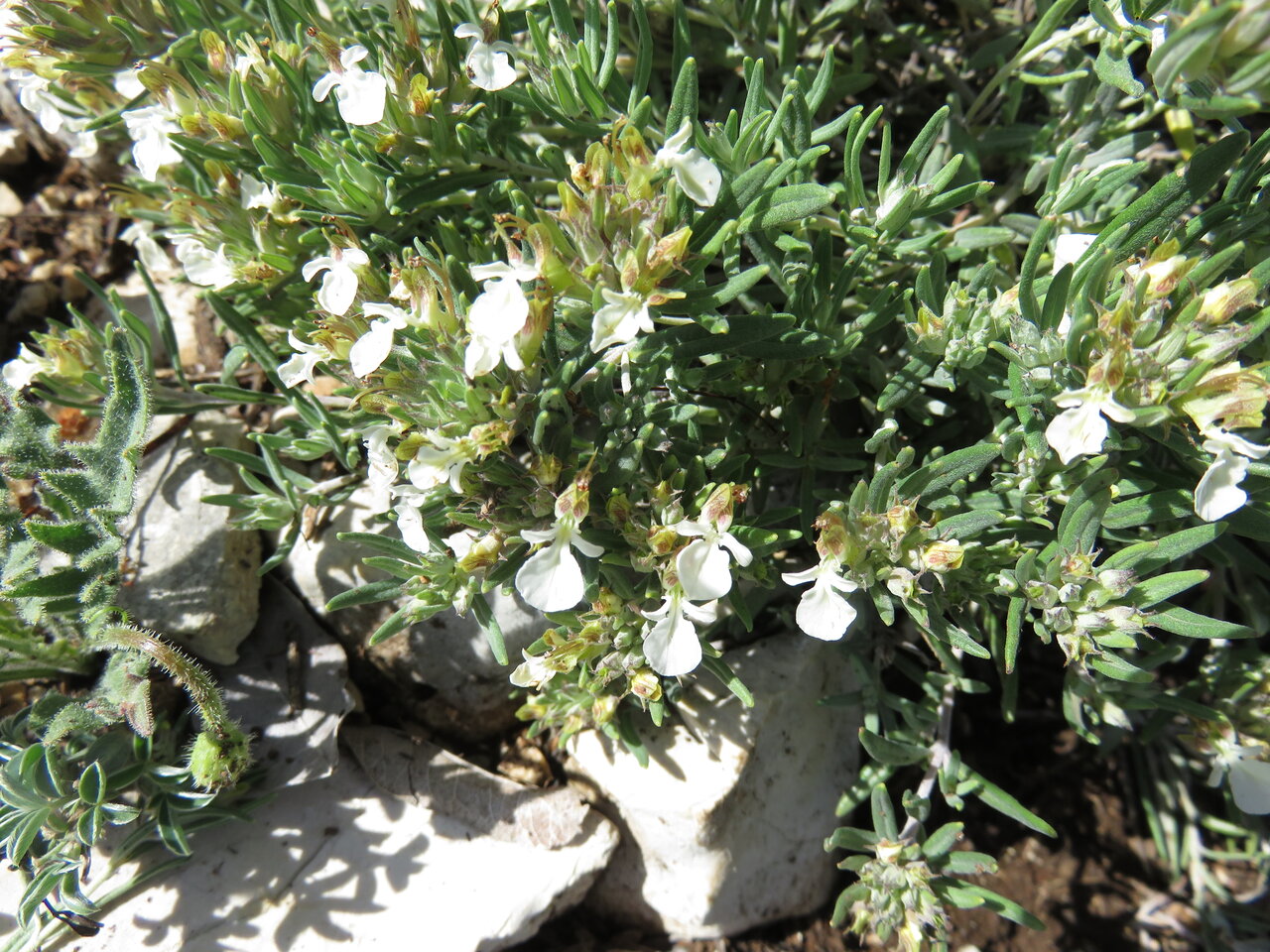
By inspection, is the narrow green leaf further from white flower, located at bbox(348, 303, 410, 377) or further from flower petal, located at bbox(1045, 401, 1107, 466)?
white flower, located at bbox(348, 303, 410, 377)

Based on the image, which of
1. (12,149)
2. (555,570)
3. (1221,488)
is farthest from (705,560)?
(12,149)

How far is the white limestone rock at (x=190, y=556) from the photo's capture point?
2832 millimetres

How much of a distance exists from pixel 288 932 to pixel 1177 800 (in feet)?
10.6

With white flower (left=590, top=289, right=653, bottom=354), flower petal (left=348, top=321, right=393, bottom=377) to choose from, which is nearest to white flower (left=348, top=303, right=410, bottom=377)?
flower petal (left=348, top=321, right=393, bottom=377)

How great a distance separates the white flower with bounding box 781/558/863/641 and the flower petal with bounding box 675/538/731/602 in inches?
5.8

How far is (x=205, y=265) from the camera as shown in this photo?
8.52 ft

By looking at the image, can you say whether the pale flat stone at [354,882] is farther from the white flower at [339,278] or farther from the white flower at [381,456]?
the white flower at [339,278]

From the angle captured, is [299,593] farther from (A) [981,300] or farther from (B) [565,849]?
(A) [981,300]

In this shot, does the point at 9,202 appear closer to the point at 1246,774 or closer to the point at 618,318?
the point at 618,318

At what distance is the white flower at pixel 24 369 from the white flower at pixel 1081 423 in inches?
112

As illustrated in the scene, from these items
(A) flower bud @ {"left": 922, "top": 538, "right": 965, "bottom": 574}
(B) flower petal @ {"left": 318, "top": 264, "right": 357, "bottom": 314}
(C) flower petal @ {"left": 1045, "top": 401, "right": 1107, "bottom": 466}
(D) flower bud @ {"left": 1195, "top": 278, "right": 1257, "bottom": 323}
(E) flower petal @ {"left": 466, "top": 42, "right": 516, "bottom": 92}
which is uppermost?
(E) flower petal @ {"left": 466, "top": 42, "right": 516, "bottom": 92}

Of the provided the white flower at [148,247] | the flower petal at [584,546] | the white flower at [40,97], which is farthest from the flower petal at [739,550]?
the white flower at [40,97]

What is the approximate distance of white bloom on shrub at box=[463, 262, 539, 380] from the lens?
1817mm

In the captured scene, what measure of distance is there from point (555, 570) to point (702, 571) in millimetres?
330
